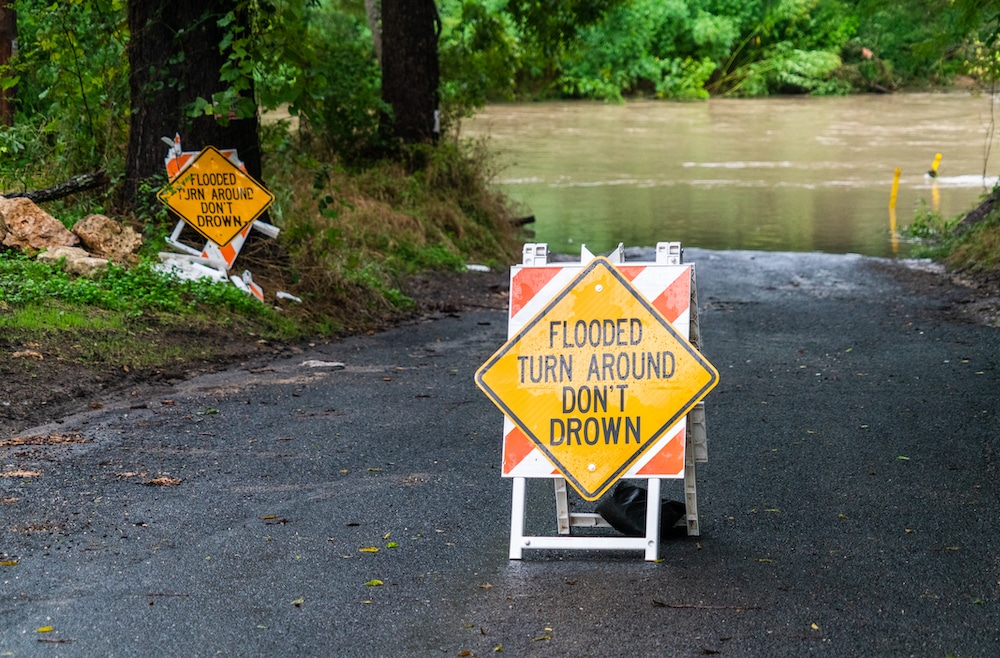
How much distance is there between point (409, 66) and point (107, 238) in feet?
27.2

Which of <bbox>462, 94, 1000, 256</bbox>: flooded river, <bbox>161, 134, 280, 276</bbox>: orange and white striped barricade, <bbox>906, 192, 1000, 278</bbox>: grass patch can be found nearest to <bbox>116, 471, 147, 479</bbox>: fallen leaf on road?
→ <bbox>161, 134, 280, 276</bbox>: orange and white striped barricade

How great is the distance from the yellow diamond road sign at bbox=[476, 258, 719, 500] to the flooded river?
54.2 ft

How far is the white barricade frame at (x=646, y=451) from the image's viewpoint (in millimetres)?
5305

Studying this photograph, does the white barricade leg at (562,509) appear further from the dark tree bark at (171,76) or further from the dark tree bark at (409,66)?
the dark tree bark at (409,66)

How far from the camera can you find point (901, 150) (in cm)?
3859

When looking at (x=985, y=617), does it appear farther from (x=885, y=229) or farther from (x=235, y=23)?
(x=885, y=229)

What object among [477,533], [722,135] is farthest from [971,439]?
[722,135]

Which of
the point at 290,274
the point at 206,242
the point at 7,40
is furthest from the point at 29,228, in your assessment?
the point at 7,40

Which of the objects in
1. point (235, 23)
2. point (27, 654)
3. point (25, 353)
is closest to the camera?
point (27, 654)

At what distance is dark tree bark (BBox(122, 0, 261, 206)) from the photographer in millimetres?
11375

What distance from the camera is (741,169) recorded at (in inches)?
1394

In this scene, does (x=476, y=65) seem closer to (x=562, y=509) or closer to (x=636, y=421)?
(x=562, y=509)

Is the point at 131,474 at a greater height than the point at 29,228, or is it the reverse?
the point at 29,228

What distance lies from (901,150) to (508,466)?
118ft
